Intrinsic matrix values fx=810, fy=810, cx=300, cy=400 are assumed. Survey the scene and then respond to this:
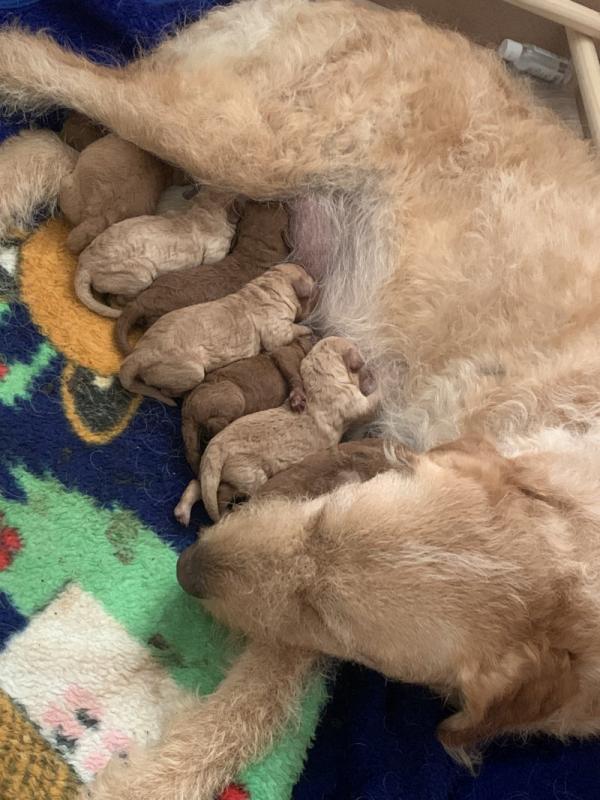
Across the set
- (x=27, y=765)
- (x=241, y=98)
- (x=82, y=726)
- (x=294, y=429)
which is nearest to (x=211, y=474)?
(x=294, y=429)

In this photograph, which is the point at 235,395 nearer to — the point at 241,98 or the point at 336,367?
the point at 336,367

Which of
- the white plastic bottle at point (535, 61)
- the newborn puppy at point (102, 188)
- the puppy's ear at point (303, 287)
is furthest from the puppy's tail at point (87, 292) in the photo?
the white plastic bottle at point (535, 61)

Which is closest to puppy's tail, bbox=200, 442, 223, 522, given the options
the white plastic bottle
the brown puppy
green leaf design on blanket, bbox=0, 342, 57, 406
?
green leaf design on blanket, bbox=0, 342, 57, 406

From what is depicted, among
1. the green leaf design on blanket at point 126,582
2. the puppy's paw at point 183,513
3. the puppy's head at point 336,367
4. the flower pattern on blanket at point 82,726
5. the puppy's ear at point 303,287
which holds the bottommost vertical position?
the flower pattern on blanket at point 82,726

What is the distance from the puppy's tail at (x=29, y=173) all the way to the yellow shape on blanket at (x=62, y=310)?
90 millimetres

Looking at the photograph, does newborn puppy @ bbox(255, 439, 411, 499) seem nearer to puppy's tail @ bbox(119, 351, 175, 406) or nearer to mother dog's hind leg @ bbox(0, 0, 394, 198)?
puppy's tail @ bbox(119, 351, 175, 406)

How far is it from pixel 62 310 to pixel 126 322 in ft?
0.70

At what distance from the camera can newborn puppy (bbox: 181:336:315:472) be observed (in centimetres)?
219

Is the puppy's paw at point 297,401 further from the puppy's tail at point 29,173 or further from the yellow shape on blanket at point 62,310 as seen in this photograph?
the puppy's tail at point 29,173

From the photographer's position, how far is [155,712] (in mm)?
1947

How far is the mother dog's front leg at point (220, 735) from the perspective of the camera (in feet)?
6.01

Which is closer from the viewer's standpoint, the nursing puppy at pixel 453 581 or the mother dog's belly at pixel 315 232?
the nursing puppy at pixel 453 581

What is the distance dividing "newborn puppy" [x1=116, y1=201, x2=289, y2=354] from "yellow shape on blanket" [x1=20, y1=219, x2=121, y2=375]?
70mm

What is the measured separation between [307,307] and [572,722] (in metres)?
1.36
